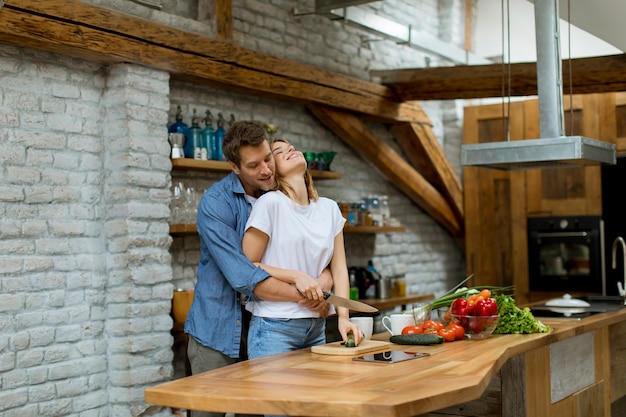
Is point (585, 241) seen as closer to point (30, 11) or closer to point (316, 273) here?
point (316, 273)

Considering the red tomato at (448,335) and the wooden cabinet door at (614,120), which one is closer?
the red tomato at (448,335)

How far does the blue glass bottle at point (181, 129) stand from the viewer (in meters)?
5.53

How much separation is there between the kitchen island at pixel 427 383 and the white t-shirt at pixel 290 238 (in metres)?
0.24

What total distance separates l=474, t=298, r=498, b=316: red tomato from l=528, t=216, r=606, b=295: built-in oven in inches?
172

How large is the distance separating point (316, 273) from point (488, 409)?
94 cm

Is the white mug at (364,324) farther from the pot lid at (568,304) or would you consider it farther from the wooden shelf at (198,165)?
the pot lid at (568,304)

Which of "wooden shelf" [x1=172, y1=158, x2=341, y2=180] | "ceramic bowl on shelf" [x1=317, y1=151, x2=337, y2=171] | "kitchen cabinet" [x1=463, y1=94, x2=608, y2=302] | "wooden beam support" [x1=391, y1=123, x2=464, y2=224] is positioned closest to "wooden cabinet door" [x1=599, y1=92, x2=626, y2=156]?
"kitchen cabinet" [x1=463, y1=94, x2=608, y2=302]

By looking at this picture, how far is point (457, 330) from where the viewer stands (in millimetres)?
3697

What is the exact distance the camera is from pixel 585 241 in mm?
7805

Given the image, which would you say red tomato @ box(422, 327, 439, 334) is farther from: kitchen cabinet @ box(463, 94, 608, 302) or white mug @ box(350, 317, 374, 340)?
kitchen cabinet @ box(463, 94, 608, 302)

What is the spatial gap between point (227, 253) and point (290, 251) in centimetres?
27

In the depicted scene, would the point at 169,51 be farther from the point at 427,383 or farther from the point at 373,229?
the point at 427,383

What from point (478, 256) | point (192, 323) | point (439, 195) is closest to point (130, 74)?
point (192, 323)

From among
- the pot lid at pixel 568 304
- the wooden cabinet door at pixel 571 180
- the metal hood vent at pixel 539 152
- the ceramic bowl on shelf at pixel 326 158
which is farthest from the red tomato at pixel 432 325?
the wooden cabinet door at pixel 571 180
